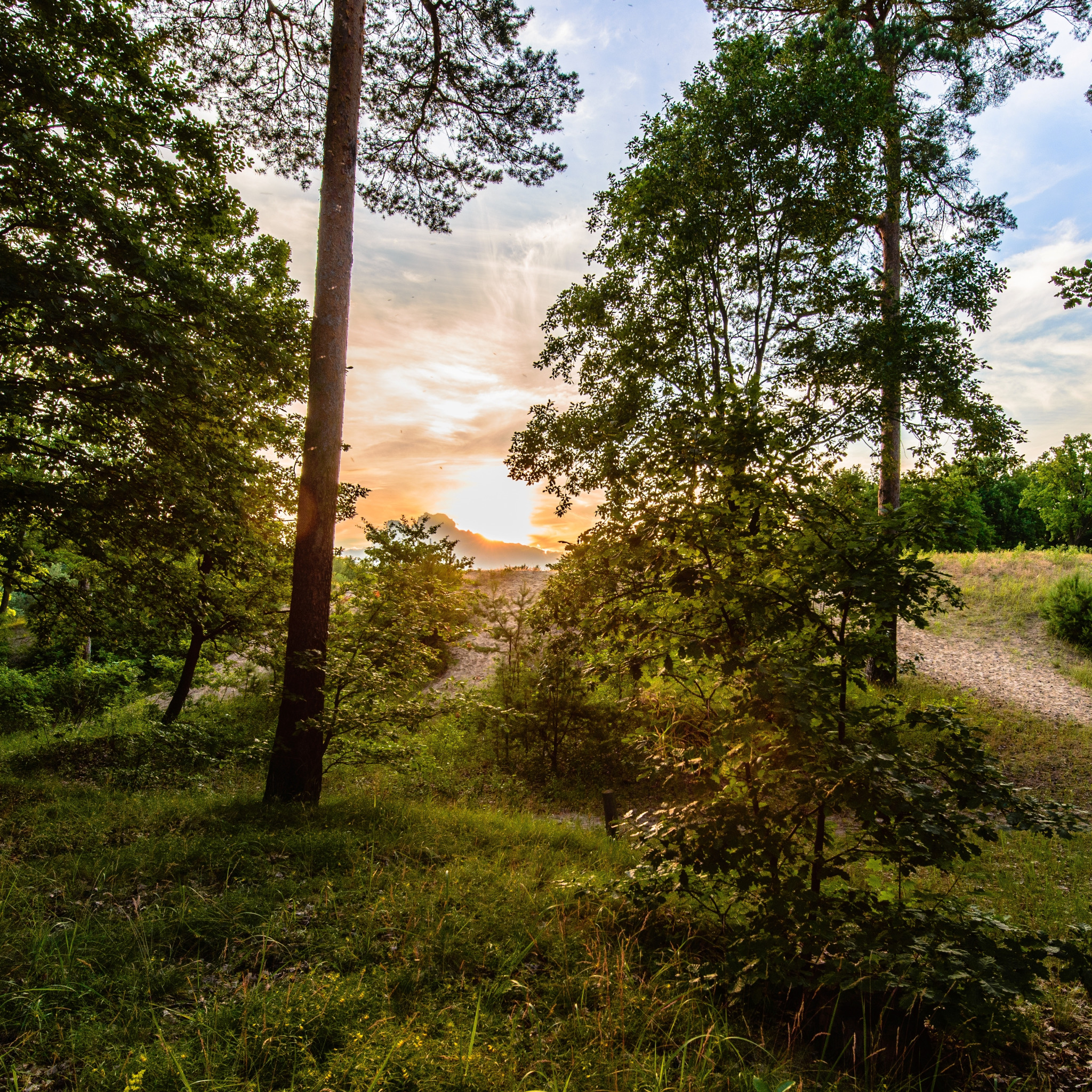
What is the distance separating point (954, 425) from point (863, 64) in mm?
7004

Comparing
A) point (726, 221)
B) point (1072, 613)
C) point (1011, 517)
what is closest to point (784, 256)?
point (726, 221)

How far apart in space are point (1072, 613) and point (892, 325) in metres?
12.2

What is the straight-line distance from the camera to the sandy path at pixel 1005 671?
12.6 metres

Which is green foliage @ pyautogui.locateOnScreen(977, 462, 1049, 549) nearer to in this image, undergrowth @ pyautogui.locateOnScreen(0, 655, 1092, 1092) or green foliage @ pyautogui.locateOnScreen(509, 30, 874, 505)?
green foliage @ pyautogui.locateOnScreen(509, 30, 874, 505)

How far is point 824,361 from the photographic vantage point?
1050 cm

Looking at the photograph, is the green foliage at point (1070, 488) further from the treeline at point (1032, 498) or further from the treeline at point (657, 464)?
the treeline at point (657, 464)

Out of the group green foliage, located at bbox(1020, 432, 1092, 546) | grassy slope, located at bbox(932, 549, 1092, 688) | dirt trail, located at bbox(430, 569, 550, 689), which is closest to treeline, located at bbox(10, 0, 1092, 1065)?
dirt trail, located at bbox(430, 569, 550, 689)

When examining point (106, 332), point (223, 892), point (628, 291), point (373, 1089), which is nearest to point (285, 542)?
point (106, 332)

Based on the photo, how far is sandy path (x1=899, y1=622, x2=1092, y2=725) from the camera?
12.6 metres

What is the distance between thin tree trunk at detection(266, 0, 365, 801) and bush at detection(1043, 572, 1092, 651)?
19.9m

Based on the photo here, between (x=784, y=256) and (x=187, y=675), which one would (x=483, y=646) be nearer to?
(x=187, y=675)

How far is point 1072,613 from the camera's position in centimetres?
1602

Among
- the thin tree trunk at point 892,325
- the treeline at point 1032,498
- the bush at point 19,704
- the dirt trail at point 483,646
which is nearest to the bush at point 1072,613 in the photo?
the treeline at point 1032,498

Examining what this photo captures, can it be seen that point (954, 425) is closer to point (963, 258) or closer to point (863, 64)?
point (963, 258)
